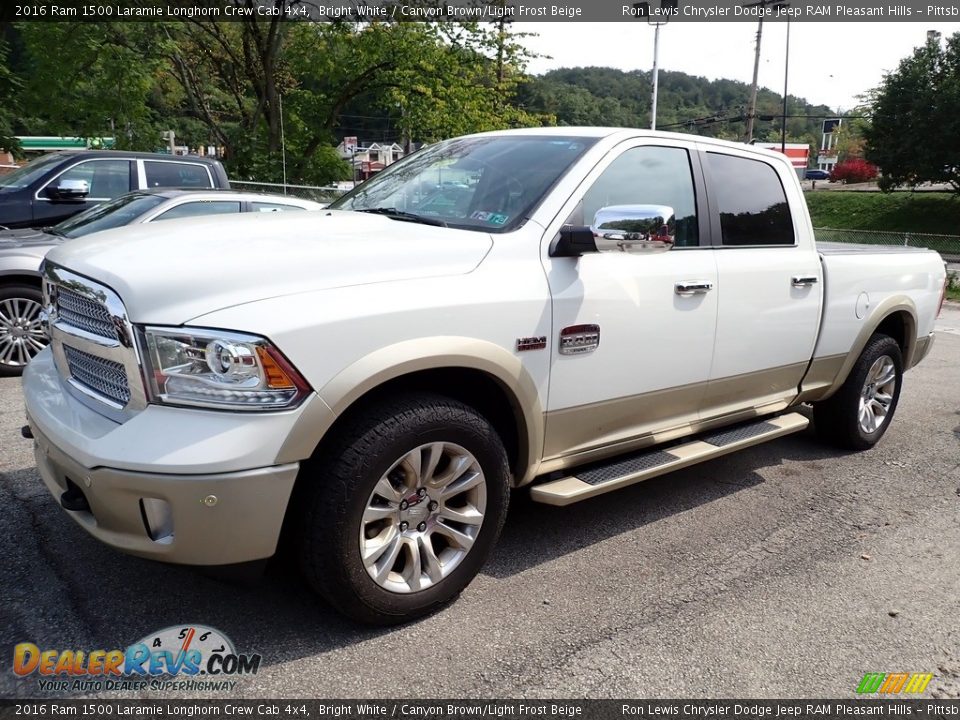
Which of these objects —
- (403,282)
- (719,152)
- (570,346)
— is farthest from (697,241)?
(403,282)

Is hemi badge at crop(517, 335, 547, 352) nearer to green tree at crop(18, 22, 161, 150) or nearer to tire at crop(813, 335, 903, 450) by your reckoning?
tire at crop(813, 335, 903, 450)

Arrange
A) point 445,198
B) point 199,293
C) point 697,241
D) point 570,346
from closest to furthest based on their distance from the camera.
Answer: point 199,293 → point 570,346 → point 445,198 → point 697,241

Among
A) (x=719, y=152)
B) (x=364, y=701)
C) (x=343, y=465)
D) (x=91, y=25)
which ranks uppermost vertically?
(x=91, y=25)

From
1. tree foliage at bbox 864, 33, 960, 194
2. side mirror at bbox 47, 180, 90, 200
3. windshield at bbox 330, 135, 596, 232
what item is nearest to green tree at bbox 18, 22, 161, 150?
side mirror at bbox 47, 180, 90, 200

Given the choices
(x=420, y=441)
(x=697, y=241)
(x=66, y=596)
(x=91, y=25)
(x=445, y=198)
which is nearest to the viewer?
(x=420, y=441)

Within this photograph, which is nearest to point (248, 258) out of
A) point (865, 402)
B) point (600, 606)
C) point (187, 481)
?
point (187, 481)

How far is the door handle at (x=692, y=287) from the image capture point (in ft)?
11.8

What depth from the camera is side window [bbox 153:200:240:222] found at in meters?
6.74

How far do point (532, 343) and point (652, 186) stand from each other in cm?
120

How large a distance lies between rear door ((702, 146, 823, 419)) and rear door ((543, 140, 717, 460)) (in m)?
0.14

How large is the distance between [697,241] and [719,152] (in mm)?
640

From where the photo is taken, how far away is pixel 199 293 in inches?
96.3

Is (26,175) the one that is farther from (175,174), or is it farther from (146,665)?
(146,665)

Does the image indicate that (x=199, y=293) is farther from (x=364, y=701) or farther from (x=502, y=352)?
(x=364, y=701)
